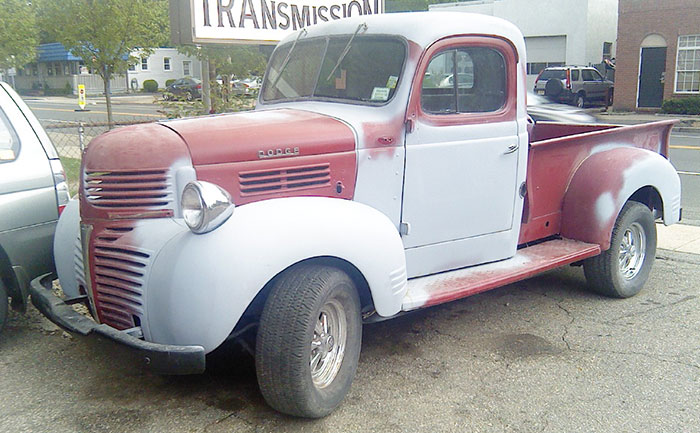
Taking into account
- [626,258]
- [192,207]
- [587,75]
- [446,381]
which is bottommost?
[446,381]

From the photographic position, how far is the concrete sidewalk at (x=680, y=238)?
721 cm

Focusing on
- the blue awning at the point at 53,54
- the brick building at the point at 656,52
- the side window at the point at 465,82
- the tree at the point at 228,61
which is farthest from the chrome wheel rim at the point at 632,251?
the blue awning at the point at 53,54

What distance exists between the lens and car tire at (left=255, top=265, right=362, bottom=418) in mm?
3441

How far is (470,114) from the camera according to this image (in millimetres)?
4691

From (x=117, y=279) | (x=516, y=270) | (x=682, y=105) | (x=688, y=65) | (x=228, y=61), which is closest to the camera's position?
(x=117, y=279)

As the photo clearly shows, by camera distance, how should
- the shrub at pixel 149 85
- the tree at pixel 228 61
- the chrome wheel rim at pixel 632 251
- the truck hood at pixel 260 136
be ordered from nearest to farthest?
the truck hood at pixel 260 136, the chrome wheel rim at pixel 632 251, the tree at pixel 228 61, the shrub at pixel 149 85

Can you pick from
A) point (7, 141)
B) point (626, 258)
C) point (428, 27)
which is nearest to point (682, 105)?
point (626, 258)

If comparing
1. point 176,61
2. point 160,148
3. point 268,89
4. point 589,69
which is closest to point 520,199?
point 268,89

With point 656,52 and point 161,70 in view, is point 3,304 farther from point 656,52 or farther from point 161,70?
point 161,70

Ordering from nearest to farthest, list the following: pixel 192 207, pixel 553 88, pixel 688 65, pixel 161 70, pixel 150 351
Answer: pixel 150 351 < pixel 192 207 < pixel 688 65 < pixel 553 88 < pixel 161 70

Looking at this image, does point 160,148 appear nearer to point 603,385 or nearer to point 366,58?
point 366,58

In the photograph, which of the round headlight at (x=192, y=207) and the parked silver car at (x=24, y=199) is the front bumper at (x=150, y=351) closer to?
the round headlight at (x=192, y=207)

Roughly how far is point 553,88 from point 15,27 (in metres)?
19.8

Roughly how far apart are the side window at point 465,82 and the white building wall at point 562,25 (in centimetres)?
3240
